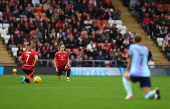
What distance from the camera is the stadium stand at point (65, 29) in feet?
90.3

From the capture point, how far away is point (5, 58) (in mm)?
28188

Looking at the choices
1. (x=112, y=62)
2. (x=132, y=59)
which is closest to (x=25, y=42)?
(x=112, y=62)

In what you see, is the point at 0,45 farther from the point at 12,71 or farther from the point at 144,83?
the point at 144,83

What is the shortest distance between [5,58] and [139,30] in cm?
1300

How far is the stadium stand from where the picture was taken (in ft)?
90.3

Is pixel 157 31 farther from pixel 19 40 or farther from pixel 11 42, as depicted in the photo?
pixel 11 42

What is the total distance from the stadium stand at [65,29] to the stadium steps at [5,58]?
507mm

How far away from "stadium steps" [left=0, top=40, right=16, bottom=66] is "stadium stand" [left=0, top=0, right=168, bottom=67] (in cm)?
51

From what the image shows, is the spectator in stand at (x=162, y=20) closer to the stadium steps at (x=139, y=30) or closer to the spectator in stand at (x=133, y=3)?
the stadium steps at (x=139, y=30)

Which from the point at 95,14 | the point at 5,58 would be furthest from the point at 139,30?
the point at 5,58

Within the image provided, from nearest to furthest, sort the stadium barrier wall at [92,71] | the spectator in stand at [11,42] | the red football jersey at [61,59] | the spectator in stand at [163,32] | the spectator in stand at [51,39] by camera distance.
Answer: the red football jersey at [61,59], the stadium barrier wall at [92,71], the spectator in stand at [51,39], the spectator in stand at [11,42], the spectator in stand at [163,32]

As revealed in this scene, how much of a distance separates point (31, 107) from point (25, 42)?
64.5ft

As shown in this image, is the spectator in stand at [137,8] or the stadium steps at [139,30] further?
the spectator in stand at [137,8]

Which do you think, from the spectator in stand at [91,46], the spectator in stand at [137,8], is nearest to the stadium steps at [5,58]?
the spectator in stand at [91,46]
